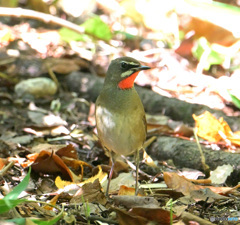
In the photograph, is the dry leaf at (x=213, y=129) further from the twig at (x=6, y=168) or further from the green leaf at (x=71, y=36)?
the green leaf at (x=71, y=36)

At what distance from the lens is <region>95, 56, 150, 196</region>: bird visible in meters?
3.96

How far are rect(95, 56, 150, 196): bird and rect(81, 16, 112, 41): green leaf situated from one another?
10.9ft

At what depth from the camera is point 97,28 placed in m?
7.36

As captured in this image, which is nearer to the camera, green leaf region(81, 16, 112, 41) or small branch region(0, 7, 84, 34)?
small branch region(0, 7, 84, 34)

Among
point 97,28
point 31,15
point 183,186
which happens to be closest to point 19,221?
point 183,186

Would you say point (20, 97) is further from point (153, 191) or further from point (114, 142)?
point (153, 191)

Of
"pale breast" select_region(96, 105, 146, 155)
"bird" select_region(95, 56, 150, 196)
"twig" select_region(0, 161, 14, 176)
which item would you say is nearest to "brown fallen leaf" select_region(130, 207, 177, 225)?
"bird" select_region(95, 56, 150, 196)

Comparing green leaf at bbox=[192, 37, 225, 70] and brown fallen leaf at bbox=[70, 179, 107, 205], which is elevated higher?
green leaf at bbox=[192, 37, 225, 70]

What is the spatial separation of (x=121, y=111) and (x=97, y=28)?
3.70 meters

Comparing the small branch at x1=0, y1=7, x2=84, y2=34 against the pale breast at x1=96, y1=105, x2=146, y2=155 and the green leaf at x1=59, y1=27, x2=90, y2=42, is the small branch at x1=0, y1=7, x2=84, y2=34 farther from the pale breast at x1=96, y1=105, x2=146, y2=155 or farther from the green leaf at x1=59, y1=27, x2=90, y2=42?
the pale breast at x1=96, y1=105, x2=146, y2=155

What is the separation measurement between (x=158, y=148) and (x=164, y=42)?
3.40 metres

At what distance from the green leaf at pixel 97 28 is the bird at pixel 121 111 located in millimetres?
3309

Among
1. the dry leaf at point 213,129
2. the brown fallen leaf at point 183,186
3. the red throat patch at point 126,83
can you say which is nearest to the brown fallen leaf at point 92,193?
the brown fallen leaf at point 183,186

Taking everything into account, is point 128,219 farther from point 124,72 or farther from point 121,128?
point 124,72
